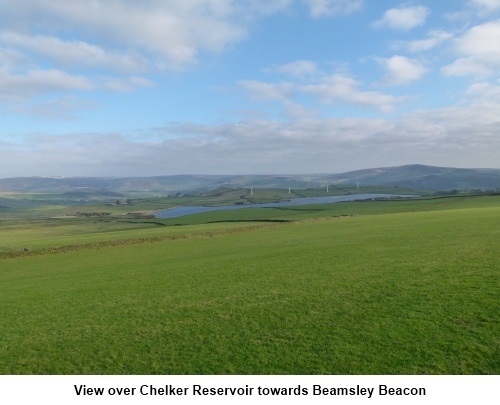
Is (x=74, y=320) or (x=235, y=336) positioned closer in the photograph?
(x=235, y=336)

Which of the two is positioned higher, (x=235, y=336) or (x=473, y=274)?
(x=473, y=274)

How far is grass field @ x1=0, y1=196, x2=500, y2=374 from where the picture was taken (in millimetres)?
11406

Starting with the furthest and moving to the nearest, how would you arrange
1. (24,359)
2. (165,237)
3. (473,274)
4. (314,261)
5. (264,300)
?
(165,237), (314,261), (473,274), (264,300), (24,359)

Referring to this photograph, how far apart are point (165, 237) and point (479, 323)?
46895 millimetres

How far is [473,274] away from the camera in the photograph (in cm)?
1892

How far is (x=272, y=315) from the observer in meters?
15.5

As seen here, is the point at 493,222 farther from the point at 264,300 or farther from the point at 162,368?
the point at 162,368

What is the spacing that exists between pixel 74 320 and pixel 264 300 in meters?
9.82

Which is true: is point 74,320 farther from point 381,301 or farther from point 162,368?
point 381,301

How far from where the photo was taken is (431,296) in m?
16.1

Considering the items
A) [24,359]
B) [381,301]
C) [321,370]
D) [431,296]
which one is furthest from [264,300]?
[24,359]

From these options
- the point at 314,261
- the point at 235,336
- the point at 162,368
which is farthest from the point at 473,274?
the point at 162,368

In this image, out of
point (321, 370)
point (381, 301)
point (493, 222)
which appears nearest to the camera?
point (321, 370)

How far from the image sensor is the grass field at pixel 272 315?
37.4ft
